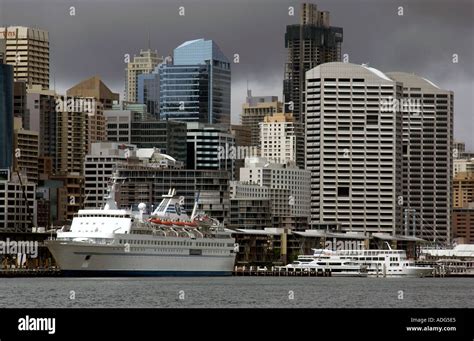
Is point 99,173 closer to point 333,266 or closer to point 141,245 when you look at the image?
point 333,266

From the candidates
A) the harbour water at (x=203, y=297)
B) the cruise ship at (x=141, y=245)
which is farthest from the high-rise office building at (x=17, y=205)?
the harbour water at (x=203, y=297)

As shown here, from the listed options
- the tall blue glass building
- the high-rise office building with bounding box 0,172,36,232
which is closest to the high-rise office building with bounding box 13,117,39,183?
the tall blue glass building

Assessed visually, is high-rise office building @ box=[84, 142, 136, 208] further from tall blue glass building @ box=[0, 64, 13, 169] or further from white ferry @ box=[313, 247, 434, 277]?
white ferry @ box=[313, 247, 434, 277]

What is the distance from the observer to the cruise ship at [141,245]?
111m

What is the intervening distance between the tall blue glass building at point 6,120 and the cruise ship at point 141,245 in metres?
65.0

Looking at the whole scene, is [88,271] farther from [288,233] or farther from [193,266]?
[288,233]

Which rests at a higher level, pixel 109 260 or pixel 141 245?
pixel 141 245

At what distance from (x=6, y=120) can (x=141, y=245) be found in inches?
3134

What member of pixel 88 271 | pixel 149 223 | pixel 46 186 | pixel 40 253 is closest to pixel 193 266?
pixel 149 223

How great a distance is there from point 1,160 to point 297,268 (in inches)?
2351

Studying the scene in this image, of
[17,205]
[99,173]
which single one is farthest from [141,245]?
[99,173]

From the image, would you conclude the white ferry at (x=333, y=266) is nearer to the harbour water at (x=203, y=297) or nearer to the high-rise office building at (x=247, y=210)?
the high-rise office building at (x=247, y=210)

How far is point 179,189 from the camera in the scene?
17438cm

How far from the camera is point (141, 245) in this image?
378ft
